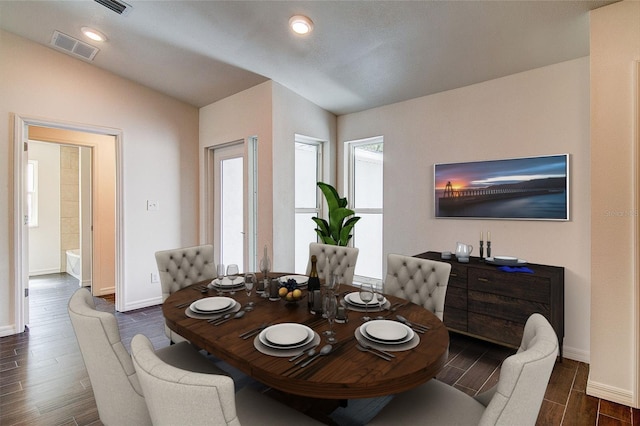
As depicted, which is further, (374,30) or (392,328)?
(374,30)

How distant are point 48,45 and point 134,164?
1.48 meters

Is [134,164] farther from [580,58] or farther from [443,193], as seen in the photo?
[580,58]

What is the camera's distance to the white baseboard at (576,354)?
2.71m

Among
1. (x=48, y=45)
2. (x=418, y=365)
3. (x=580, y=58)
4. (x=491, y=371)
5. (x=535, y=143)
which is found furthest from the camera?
(x=48, y=45)

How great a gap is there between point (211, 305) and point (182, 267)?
3.17ft

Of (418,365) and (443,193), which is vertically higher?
(443,193)

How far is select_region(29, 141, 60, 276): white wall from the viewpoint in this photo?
233 inches

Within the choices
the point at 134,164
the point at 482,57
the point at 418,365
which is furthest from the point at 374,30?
the point at 134,164

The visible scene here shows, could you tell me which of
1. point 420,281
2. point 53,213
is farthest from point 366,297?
point 53,213

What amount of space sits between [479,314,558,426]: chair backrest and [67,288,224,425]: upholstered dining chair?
1.38m

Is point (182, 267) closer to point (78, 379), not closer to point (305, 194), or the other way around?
point (78, 379)

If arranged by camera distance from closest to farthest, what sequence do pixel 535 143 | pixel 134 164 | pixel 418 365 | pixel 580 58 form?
pixel 418 365
pixel 580 58
pixel 535 143
pixel 134 164

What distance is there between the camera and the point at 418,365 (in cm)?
121

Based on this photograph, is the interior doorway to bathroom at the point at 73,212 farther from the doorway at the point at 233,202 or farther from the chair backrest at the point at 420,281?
the chair backrest at the point at 420,281
